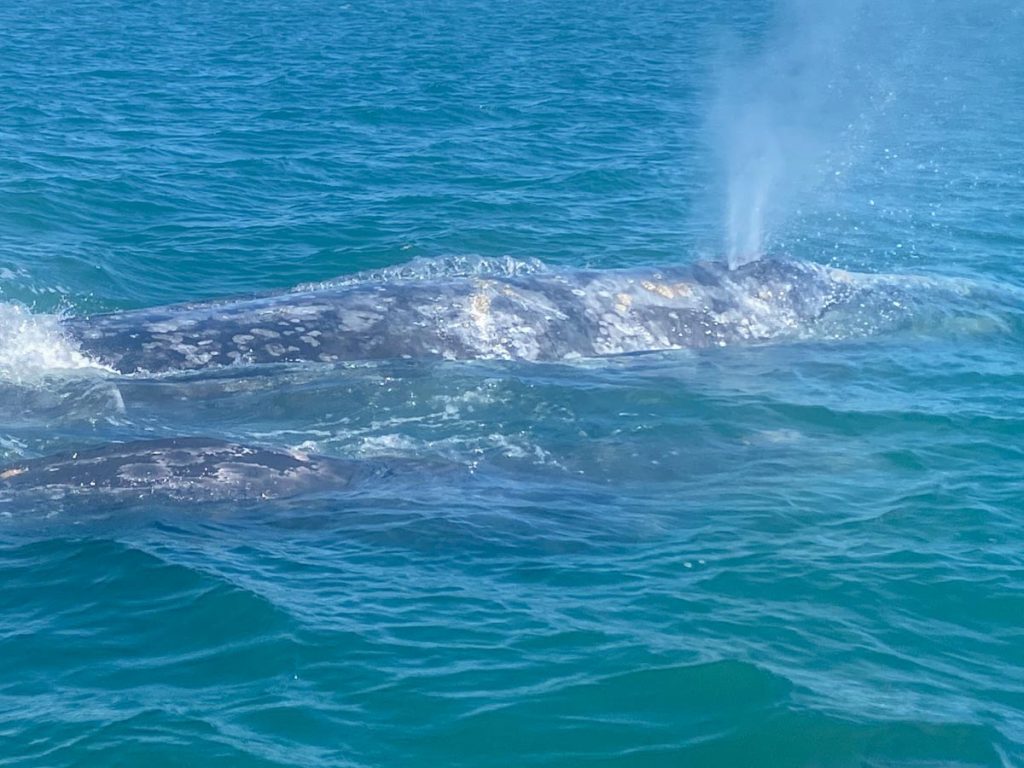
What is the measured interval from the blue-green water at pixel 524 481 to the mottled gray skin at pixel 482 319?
0.37 meters

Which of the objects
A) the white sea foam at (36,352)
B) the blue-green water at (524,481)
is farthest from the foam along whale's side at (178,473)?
the white sea foam at (36,352)

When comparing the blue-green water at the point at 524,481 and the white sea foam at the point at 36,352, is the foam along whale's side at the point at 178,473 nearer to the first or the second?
the blue-green water at the point at 524,481

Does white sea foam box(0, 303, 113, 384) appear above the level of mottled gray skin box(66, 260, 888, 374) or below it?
below

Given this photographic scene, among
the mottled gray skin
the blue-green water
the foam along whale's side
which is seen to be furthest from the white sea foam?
the foam along whale's side

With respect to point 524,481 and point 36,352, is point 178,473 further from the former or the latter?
point 36,352

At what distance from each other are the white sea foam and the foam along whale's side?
283 cm

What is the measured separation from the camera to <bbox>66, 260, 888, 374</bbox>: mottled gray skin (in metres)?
15.7

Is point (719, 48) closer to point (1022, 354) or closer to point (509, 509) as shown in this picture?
point (1022, 354)

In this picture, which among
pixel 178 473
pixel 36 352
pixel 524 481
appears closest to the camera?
pixel 178 473

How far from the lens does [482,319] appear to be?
16.6 m

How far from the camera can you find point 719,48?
42.4 metres

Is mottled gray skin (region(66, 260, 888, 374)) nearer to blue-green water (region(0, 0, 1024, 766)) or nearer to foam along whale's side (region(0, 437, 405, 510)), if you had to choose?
blue-green water (region(0, 0, 1024, 766))

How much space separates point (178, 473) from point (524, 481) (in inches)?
115

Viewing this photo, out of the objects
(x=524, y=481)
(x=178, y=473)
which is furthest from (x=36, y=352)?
(x=524, y=481)
